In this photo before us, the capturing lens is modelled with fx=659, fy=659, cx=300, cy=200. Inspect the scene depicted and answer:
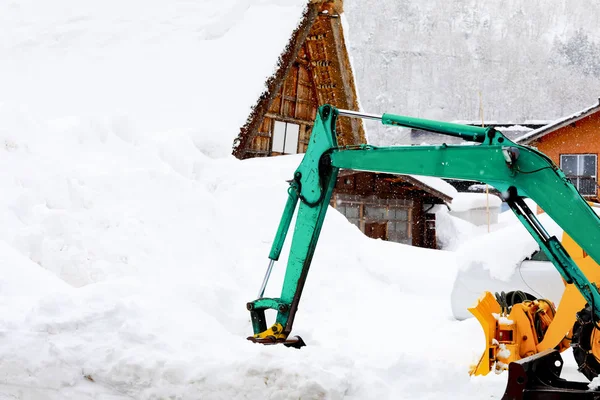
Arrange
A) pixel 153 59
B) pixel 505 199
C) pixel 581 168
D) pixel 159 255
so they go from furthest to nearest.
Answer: pixel 581 168, pixel 153 59, pixel 159 255, pixel 505 199

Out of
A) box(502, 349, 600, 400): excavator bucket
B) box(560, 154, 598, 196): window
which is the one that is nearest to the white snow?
box(560, 154, 598, 196): window

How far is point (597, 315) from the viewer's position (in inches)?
189

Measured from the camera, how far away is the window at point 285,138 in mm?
17925

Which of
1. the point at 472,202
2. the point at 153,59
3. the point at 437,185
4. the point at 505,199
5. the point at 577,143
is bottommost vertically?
the point at 472,202

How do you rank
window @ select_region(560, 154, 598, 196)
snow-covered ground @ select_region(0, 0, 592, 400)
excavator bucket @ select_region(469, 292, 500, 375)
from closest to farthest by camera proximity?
1. snow-covered ground @ select_region(0, 0, 592, 400)
2. excavator bucket @ select_region(469, 292, 500, 375)
3. window @ select_region(560, 154, 598, 196)

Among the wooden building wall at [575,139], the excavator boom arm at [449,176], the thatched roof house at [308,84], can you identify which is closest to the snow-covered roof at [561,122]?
the wooden building wall at [575,139]

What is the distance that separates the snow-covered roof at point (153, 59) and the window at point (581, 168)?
50.1 ft

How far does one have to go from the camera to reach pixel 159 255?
9.22 m

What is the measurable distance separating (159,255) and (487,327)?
15.5 ft

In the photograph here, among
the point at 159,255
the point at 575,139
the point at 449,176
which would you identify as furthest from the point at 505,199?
the point at 575,139

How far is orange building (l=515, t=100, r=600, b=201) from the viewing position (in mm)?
25844

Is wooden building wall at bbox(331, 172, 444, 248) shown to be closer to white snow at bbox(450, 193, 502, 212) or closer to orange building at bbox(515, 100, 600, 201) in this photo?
orange building at bbox(515, 100, 600, 201)

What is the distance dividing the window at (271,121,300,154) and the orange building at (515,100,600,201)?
41.1 feet

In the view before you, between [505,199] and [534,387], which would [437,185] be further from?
[534,387]
